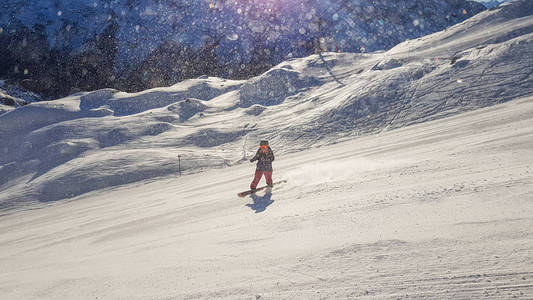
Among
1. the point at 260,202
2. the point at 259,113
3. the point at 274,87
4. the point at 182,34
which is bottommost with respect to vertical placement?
the point at 260,202

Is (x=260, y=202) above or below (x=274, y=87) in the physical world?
below

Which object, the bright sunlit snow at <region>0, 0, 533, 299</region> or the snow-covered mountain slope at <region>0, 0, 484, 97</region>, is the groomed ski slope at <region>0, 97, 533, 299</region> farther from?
the snow-covered mountain slope at <region>0, 0, 484, 97</region>

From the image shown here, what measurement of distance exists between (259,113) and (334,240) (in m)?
17.8

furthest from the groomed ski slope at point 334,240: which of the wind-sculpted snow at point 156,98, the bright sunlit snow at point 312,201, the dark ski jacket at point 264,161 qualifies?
the wind-sculpted snow at point 156,98

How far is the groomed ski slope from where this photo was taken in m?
2.89

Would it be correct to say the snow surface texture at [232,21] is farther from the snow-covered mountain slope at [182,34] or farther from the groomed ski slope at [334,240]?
the groomed ski slope at [334,240]

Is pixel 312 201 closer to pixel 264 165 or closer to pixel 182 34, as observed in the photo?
pixel 264 165

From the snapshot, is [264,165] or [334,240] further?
[264,165]

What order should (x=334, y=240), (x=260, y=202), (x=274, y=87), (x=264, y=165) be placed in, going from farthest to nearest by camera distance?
(x=274, y=87) → (x=264, y=165) → (x=260, y=202) → (x=334, y=240)

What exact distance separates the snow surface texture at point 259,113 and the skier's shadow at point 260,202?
795 cm

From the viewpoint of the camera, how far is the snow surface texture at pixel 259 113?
1420cm

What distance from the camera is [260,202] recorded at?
6.41 m

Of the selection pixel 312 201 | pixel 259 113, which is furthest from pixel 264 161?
pixel 259 113

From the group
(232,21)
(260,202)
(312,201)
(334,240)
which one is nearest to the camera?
(334,240)
